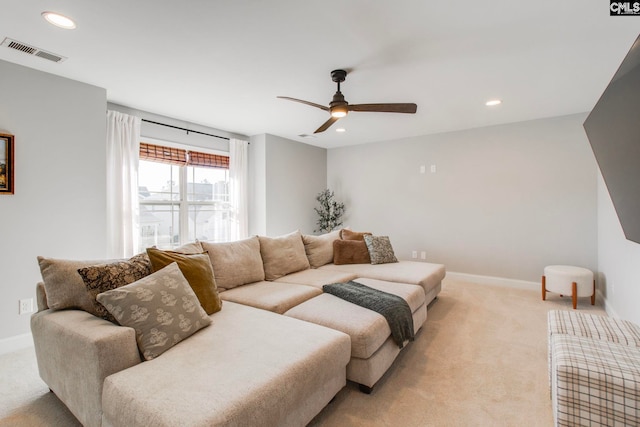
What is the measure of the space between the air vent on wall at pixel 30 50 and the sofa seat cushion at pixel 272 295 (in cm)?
237

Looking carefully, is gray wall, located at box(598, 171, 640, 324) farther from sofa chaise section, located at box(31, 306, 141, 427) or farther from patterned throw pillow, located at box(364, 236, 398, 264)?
sofa chaise section, located at box(31, 306, 141, 427)

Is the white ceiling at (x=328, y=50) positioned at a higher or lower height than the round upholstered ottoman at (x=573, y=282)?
higher

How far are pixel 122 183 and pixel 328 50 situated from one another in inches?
112

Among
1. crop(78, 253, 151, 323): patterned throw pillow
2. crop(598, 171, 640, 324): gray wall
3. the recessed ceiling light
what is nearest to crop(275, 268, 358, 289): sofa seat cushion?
crop(78, 253, 151, 323): patterned throw pillow

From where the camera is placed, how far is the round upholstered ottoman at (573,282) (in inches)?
133

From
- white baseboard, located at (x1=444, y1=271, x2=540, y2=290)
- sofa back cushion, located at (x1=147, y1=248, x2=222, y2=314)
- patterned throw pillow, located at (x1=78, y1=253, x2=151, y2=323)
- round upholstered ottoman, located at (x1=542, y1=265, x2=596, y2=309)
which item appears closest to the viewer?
patterned throw pillow, located at (x1=78, y1=253, x2=151, y2=323)

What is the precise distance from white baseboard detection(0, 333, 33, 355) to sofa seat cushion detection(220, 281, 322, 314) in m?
1.83

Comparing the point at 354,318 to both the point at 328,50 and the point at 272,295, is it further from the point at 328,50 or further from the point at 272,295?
the point at 328,50

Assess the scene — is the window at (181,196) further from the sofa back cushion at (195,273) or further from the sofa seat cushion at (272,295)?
the sofa back cushion at (195,273)

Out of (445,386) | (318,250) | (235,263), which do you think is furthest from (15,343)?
(445,386)

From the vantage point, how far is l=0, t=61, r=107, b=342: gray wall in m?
2.54

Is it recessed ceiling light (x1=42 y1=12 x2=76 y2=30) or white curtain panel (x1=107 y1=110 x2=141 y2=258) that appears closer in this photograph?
recessed ceiling light (x1=42 y1=12 x2=76 y2=30)

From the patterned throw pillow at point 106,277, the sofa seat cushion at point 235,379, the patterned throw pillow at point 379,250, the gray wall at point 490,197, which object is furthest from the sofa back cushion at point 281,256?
the gray wall at point 490,197

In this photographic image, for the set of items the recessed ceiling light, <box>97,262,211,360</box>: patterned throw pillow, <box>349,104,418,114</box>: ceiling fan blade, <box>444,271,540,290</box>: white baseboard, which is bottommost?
<box>444,271,540,290</box>: white baseboard
